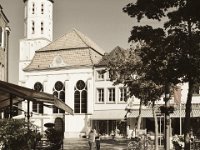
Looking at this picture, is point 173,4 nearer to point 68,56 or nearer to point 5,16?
point 5,16

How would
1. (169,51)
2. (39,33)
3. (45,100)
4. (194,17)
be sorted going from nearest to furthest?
(45,100) < (194,17) < (169,51) < (39,33)

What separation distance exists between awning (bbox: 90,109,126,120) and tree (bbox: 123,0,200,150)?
32484 mm

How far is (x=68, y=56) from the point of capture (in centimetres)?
5572

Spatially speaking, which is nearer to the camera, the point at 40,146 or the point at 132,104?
the point at 40,146

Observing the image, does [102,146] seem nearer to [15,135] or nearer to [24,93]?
[24,93]

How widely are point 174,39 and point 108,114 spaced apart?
115ft

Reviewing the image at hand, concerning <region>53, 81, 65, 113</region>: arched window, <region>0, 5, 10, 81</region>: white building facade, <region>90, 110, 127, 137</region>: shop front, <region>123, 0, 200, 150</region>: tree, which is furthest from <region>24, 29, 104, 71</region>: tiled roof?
<region>123, 0, 200, 150</region>: tree

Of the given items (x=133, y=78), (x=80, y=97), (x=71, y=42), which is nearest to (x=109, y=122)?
(x=80, y=97)

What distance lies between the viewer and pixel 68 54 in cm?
5584

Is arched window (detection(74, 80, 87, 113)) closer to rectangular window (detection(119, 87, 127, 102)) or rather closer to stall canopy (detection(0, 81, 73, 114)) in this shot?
rectangular window (detection(119, 87, 127, 102))

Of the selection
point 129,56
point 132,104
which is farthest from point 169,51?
point 132,104

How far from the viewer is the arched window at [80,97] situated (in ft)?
178

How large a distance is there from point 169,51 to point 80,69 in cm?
3709

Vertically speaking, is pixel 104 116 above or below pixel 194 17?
below
